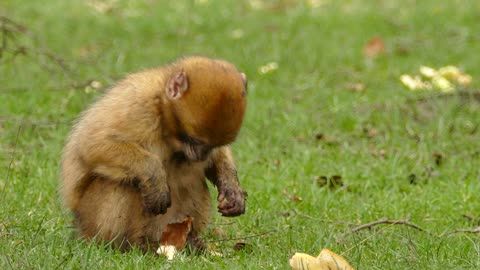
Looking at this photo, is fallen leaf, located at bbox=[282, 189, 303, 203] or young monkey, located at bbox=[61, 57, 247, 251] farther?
fallen leaf, located at bbox=[282, 189, 303, 203]

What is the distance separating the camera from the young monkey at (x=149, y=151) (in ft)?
16.2

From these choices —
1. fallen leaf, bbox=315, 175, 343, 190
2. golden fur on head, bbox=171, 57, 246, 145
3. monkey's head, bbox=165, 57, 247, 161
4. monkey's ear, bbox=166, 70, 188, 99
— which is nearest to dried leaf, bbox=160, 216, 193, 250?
monkey's head, bbox=165, 57, 247, 161

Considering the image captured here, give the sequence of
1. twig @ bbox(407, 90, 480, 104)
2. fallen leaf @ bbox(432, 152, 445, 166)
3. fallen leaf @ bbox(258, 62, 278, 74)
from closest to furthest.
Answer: fallen leaf @ bbox(432, 152, 445, 166) → twig @ bbox(407, 90, 480, 104) → fallen leaf @ bbox(258, 62, 278, 74)

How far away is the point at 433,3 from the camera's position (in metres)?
13.6

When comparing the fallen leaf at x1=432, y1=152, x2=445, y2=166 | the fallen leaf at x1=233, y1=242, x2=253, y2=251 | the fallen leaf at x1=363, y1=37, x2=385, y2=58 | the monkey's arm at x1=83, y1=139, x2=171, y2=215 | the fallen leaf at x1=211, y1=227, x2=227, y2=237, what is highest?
the monkey's arm at x1=83, y1=139, x2=171, y2=215

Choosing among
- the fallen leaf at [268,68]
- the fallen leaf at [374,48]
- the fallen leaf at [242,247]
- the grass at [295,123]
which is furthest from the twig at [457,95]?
the fallen leaf at [242,247]

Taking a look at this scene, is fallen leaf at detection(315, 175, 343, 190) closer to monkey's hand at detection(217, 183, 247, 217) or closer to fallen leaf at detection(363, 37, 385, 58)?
monkey's hand at detection(217, 183, 247, 217)

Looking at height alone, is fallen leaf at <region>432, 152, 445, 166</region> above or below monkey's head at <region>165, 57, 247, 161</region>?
below

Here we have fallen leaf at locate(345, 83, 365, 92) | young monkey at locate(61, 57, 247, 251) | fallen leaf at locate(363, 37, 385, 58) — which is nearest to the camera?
young monkey at locate(61, 57, 247, 251)

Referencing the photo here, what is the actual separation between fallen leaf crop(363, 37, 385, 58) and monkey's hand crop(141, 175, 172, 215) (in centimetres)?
643

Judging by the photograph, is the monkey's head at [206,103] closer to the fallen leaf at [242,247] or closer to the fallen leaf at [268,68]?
the fallen leaf at [242,247]

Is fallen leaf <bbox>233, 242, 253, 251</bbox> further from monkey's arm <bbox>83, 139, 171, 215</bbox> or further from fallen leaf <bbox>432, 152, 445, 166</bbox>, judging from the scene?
fallen leaf <bbox>432, 152, 445, 166</bbox>

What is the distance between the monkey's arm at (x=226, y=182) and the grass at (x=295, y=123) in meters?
0.22

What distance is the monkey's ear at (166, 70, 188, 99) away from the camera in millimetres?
4980
